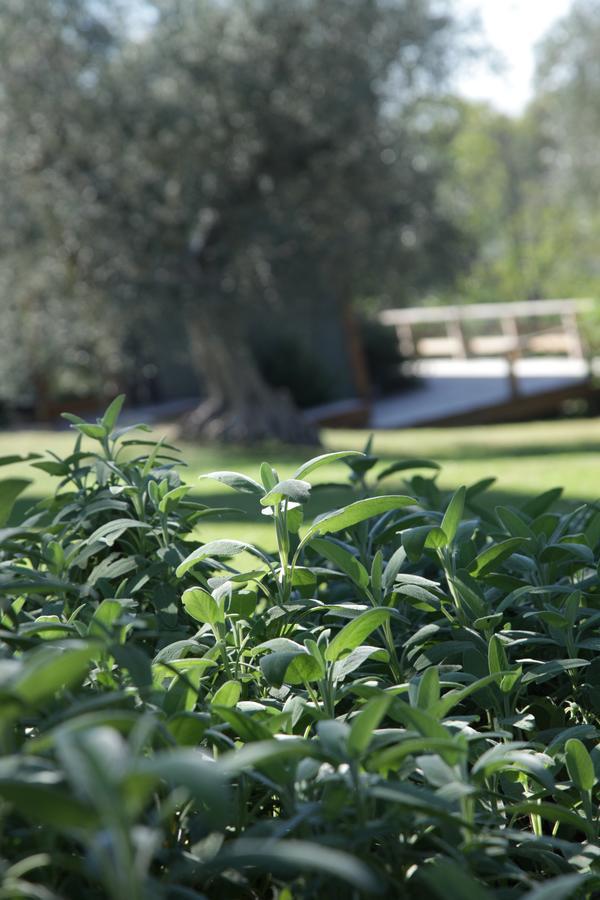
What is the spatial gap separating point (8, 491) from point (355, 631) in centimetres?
61

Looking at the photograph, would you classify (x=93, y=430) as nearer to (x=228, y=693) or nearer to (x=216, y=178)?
(x=228, y=693)

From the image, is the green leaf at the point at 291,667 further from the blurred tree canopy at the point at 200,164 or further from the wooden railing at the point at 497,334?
the wooden railing at the point at 497,334

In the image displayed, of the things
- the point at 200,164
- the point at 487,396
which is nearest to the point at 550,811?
the point at 200,164

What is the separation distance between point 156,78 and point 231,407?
12.6 ft

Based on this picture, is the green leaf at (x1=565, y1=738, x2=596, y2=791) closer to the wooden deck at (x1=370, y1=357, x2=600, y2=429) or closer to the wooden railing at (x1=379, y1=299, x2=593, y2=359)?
the wooden deck at (x1=370, y1=357, x2=600, y2=429)

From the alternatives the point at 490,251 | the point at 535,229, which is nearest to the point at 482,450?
the point at 535,229

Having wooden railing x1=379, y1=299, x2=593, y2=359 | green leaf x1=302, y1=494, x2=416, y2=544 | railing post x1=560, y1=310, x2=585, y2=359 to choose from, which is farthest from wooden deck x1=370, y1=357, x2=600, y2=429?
green leaf x1=302, y1=494, x2=416, y2=544

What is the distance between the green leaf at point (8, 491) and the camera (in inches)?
59.6

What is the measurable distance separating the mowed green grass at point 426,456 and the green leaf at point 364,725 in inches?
104

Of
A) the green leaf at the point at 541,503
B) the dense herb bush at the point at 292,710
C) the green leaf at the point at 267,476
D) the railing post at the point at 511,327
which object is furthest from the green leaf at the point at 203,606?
the railing post at the point at 511,327

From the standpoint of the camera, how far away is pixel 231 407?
1224 cm

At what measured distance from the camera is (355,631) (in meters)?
1.29

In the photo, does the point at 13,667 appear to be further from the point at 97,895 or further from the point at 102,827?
the point at 97,895

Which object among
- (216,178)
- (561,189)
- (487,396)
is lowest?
(487,396)
